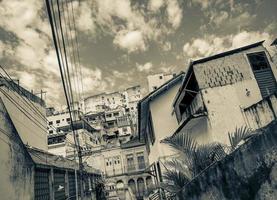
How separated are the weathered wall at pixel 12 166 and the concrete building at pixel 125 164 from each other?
26514mm

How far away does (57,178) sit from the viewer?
1520cm

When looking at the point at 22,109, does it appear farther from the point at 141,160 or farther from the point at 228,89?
the point at 141,160

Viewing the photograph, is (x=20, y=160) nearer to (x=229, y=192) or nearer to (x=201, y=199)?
(x=201, y=199)

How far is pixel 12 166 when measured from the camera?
403 inches

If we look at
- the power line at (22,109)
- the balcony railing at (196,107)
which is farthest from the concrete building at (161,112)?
the power line at (22,109)

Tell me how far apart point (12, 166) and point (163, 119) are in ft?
29.5

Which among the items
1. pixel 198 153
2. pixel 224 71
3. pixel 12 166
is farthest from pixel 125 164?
pixel 198 153

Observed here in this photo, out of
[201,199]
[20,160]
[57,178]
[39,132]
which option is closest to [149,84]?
[39,132]

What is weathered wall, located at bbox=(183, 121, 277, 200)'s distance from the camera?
253cm

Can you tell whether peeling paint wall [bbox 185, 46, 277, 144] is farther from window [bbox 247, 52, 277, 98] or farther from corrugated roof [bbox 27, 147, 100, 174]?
corrugated roof [bbox 27, 147, 100, 174]

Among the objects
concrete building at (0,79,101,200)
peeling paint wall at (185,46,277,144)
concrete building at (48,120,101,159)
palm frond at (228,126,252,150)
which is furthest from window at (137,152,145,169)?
palm frond at (228,126,252,150)

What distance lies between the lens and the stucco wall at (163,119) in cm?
1405

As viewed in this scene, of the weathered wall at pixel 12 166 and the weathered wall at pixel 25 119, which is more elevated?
the weathered wall at pixel 25 119

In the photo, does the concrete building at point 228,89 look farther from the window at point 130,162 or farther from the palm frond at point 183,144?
the window at point 130,162
